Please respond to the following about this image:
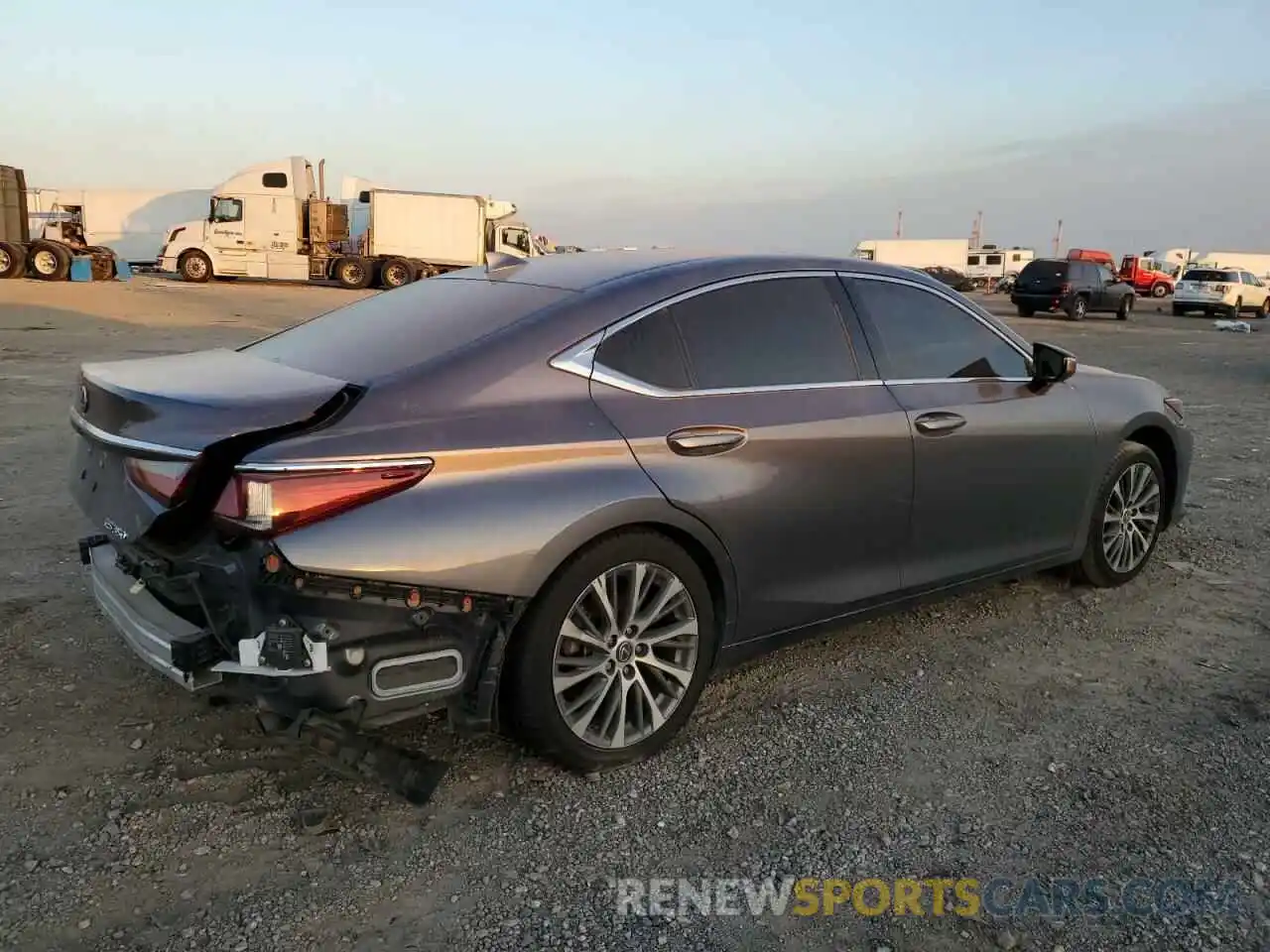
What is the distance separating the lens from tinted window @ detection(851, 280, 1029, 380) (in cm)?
392

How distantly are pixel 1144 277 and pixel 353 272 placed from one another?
41806 millimetres

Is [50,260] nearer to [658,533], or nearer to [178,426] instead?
[178,426]

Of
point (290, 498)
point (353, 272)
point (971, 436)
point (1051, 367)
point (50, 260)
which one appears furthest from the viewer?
point (353, 272)

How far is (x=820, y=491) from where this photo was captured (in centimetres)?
351

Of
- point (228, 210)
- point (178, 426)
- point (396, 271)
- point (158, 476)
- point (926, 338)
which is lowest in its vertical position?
point (396, 271)

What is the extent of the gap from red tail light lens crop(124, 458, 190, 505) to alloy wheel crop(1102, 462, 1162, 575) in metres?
4.00

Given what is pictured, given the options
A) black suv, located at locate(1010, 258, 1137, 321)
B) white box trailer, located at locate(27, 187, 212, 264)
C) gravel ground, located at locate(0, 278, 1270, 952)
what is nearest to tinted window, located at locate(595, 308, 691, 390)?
gravel ground, located at locate(0, 278, 1270, 952)

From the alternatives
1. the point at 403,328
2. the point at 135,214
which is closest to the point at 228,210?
the point at 135,214

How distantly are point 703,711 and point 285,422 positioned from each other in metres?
1.81

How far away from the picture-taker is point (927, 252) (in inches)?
2511

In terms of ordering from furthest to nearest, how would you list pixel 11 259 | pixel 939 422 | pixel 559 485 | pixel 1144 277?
1. pixel 1144 277
2. pixel 11 259
3. pixel 939 422
4. pixel 559 485

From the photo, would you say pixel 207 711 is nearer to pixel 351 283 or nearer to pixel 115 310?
pixel 115 310

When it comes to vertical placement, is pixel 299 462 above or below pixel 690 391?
below

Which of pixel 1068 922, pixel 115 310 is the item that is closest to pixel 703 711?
pixel 1068 922
